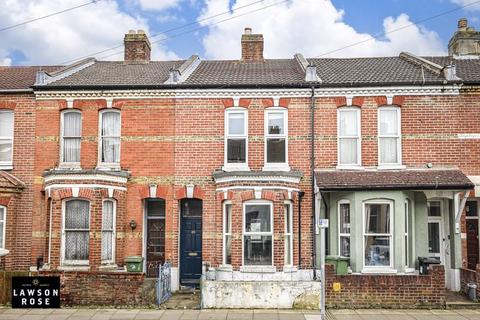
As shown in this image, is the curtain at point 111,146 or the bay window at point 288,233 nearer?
the bay window at point 288,233

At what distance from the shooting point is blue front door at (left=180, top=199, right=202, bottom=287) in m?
18.8

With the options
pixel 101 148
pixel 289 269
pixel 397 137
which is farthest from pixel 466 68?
pixel 101 148

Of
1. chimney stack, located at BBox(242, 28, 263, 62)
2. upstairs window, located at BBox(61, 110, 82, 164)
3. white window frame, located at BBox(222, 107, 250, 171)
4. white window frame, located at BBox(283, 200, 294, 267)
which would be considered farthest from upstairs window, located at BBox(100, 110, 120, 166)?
chimney stack, located at BBox(242, 28, 263, 62)

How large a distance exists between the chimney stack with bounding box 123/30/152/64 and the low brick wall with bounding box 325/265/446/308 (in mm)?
12909

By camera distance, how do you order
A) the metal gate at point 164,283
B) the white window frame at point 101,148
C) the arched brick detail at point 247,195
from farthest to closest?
the white window frame at point 101,148
the arched brick detail at point 247,195
the metal gate at point 164,283

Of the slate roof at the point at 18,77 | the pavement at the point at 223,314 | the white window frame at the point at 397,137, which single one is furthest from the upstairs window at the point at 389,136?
the slate roof at the point at 18,77

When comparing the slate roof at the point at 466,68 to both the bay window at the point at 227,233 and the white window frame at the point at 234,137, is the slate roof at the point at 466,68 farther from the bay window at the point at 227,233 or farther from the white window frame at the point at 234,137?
the bay window at the point at 227,233

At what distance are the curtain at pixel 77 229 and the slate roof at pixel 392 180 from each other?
760 cm

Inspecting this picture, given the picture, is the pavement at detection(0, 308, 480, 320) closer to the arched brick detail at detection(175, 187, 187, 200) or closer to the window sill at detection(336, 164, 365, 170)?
the arched brick detail at detection(175, 187, 187, 200)

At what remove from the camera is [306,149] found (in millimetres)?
18562

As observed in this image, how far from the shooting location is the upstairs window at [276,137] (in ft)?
61.1

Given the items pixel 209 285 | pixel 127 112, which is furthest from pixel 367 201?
pixel 127 112

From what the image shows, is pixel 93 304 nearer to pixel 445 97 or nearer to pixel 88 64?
pixel 88 64

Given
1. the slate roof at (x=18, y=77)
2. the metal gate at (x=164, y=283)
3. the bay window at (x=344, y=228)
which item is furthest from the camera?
the slate roof at (x=18, y=77)
